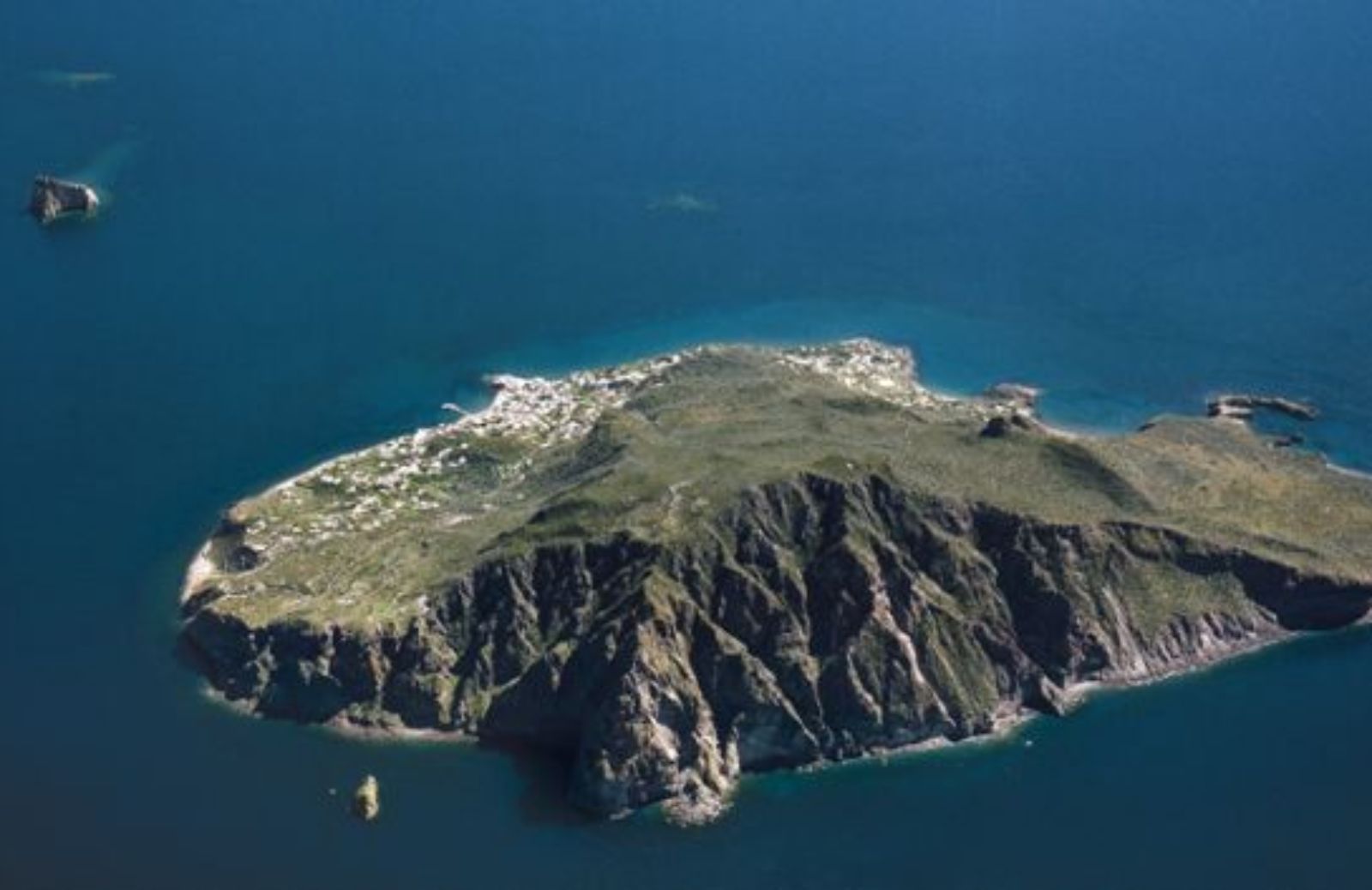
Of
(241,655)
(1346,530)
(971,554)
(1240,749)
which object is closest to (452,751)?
(241,655)

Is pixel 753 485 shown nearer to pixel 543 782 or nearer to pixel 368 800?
pixel 543 782

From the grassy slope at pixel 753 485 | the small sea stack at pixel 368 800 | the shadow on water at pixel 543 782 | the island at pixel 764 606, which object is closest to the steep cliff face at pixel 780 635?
the island at pixel 764 606

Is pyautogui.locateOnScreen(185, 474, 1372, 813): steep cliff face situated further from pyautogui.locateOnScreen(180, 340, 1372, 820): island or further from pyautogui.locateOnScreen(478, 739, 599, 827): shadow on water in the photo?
pyautogui.locateOnScreen(478, 739, 599, 827): shadow on water

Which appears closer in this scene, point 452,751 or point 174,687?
point 452,751

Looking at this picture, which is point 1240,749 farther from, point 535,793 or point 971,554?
point 535,793

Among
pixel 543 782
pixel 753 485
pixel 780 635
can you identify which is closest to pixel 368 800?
pixel 543 782
